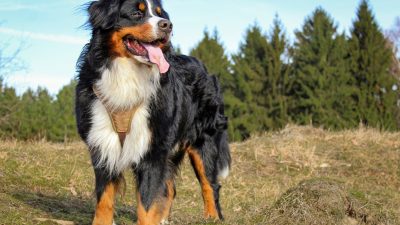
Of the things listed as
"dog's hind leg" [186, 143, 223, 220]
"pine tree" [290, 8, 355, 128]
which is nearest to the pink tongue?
"dog's hind leg" [186, 143, 223, 220]

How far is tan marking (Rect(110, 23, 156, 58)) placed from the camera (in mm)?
4105

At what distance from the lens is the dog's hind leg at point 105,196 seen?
439cm

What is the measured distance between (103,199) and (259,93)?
948 inches

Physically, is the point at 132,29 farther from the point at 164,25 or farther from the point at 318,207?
the point at 318,207

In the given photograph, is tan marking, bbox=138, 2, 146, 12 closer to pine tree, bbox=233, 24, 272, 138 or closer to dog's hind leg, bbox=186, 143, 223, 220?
dog's hind leg, bbox=186, 143, 223, 220

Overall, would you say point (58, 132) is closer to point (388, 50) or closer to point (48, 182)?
point (388, 50)

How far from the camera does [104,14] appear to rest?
4219 millimetres

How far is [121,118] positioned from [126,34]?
27.0 inches

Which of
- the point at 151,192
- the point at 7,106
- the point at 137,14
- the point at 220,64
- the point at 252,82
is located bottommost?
the point at 151,192

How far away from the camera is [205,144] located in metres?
5.97

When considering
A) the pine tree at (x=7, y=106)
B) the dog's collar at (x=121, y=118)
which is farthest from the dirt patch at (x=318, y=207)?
the pine tree at (x=7, y=106)

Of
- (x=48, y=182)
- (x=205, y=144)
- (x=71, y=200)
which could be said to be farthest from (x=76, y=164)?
(x=205, y=144)

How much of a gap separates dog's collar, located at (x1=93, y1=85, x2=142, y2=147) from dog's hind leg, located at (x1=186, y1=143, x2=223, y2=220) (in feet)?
5.55

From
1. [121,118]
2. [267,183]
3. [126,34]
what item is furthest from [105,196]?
[267,183]
